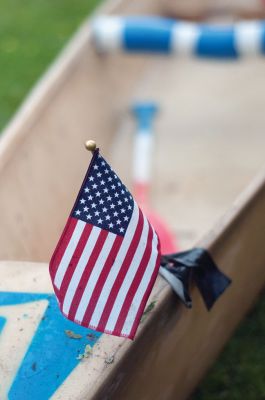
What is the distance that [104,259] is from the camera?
2.34 m

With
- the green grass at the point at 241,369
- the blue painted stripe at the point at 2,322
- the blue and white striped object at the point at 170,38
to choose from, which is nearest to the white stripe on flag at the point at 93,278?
the blue painted stripe at the point at 2,322

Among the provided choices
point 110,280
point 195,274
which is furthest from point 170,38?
point 110,280

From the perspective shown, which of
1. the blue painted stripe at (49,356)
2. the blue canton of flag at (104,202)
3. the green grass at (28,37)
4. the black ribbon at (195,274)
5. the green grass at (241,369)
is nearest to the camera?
the blue canton of flag at (104,202)

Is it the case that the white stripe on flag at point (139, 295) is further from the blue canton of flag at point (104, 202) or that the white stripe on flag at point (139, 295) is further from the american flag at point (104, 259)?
the blue canton of flag at point (104, 202)

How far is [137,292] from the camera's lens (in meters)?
2.38

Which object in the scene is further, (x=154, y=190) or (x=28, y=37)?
(x=28, y=37)

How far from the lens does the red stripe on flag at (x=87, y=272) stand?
232cm

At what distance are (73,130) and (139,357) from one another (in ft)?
5.86

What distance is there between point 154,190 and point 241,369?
1.20 metres

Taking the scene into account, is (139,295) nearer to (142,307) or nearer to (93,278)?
(142,307)

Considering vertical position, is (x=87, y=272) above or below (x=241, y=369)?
above

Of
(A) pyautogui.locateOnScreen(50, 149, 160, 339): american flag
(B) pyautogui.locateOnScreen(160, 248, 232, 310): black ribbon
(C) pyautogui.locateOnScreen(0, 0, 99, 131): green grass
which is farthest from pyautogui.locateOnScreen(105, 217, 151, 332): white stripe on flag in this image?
(C) pyautogui.locateOnScreen(0, 0, 99, 131): green grass

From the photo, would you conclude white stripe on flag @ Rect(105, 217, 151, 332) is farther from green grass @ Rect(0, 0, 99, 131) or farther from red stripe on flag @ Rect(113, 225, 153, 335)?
green grass @ Rect(0, 0, 99, 131)

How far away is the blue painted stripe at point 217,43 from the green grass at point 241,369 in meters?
1.44
